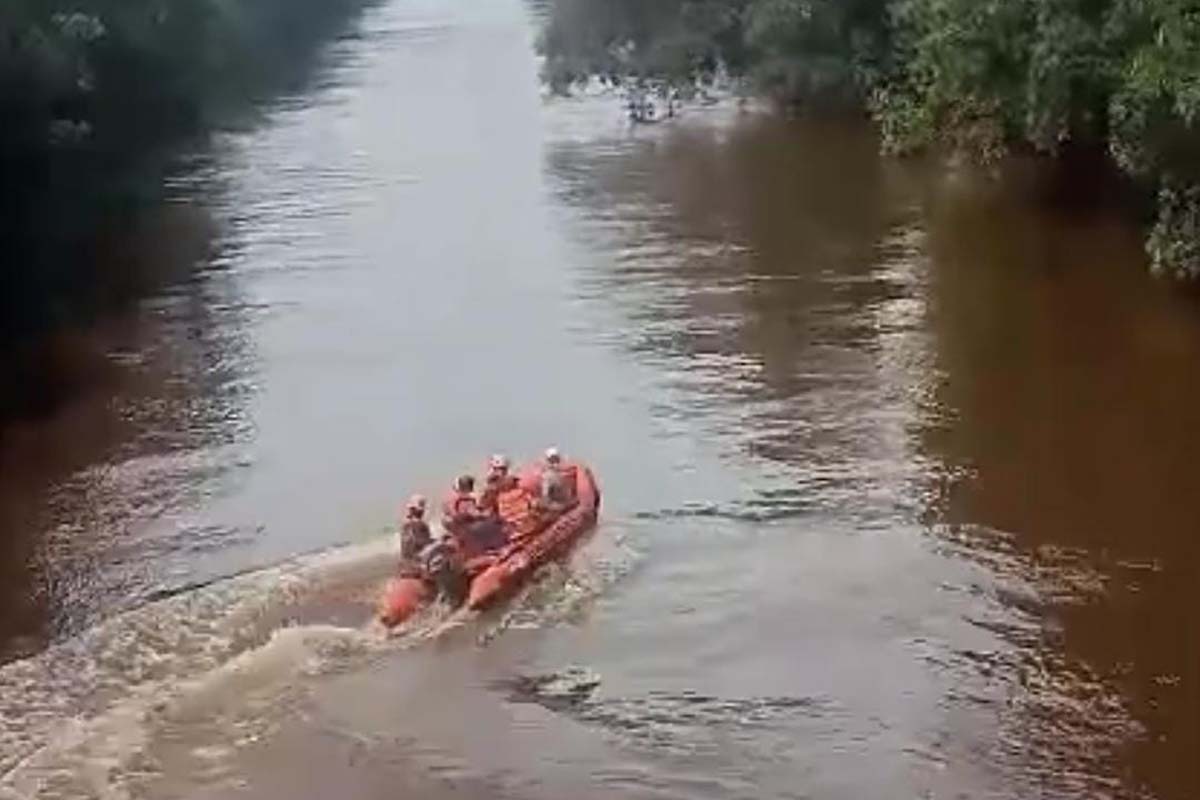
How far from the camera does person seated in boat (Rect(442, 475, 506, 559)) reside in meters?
18.5

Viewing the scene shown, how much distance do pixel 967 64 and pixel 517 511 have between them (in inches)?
591

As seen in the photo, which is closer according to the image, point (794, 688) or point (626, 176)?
point (794, 688)

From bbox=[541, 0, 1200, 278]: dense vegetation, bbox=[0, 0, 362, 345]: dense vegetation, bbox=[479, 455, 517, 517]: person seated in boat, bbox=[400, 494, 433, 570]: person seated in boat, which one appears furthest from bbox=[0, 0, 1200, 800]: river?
bbox=[0, 0, 362, 345]: dense vegetation

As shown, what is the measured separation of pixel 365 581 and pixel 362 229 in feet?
59.8

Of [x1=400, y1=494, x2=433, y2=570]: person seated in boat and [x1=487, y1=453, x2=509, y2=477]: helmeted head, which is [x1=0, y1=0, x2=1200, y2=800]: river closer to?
[x1=400, y1=494, x2=433, y2=570]: person seated in boat

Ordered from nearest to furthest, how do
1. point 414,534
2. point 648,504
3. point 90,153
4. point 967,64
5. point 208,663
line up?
point 208,663, point 414,534, point 648,504, point 967,64, point 90,153

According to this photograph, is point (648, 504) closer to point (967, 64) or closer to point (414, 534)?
point (414, 534)

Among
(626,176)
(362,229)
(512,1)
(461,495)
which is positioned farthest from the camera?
(512,1)

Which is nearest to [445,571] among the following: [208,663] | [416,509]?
[416,509]

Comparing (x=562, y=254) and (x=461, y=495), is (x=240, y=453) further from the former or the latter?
(x=562, y=254)

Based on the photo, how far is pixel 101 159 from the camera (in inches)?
1695

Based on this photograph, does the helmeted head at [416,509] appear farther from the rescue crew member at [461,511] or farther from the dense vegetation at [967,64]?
the dense vegetation at [967,64]

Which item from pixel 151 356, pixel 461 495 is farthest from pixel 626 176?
pixel 461 495

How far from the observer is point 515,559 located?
18469mm
